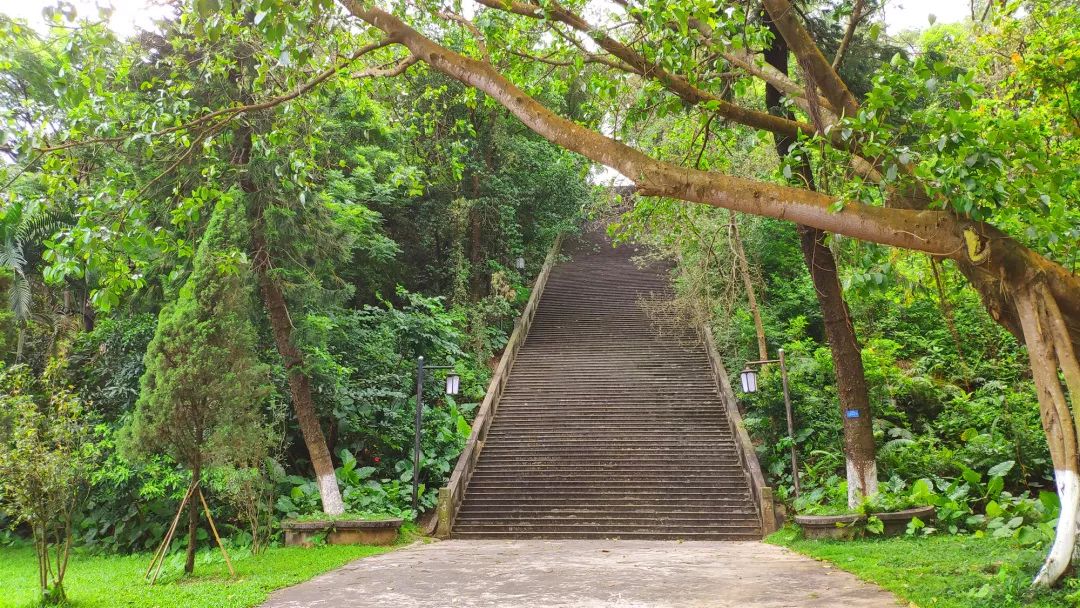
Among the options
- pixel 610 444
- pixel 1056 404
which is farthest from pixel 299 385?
pixel 1056 404

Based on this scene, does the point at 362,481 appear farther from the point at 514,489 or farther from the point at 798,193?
the point at 798,193

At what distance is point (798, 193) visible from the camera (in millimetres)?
4980

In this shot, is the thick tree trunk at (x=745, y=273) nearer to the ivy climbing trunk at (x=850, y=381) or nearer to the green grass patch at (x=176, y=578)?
the ivy climbing trunk at (x=850, y=381)

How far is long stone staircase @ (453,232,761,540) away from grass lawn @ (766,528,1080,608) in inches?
118

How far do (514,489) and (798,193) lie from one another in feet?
32.9

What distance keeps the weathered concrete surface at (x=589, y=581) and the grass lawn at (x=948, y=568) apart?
26cm

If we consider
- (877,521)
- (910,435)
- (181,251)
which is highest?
(181,251)

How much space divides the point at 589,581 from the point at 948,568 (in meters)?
3.42

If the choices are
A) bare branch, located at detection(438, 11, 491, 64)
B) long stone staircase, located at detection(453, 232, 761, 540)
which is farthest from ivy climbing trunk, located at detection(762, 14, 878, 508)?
bare branch, located at detection(438, 11, 491, 64)

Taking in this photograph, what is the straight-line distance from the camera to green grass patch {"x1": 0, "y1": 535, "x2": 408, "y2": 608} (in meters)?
7.06

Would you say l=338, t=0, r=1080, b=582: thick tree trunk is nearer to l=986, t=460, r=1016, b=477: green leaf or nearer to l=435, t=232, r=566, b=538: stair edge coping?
l=986, t=460, r=1016, b=477: green leaf

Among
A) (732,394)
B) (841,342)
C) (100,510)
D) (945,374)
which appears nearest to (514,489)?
(732,394)

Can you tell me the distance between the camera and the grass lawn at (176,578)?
7.06 m

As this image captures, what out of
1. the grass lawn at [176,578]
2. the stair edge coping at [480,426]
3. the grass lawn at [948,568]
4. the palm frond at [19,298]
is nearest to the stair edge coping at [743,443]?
the grass lawn at [948,568]
